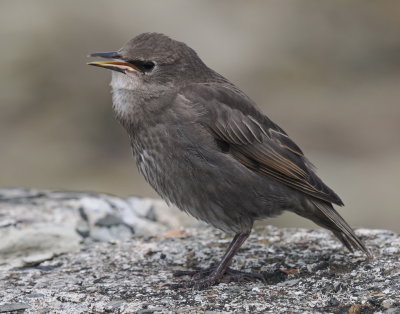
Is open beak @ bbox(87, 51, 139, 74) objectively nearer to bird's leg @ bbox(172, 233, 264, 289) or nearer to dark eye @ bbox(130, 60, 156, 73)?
dark eye @ bbox(130, 60, 156, 73)

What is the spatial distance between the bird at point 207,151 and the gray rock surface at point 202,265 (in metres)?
0.21

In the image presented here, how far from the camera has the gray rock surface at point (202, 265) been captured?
520 centimetres

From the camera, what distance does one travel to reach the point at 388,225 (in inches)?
462

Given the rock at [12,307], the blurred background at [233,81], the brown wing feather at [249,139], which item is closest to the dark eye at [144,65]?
the brown wing feather at [249,139]

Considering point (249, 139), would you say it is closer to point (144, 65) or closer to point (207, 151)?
point (207, 151)

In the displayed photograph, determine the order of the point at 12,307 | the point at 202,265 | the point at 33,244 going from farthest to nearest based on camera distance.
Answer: the point at 33,244 < the point at 202,265 < the point at 12,307

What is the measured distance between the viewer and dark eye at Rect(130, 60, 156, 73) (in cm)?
610

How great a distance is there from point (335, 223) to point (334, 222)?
1 cm

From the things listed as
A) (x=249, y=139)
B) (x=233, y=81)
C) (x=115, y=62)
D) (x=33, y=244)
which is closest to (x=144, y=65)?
(x=115, y=62)

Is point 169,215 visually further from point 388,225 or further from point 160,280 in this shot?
point 388,225

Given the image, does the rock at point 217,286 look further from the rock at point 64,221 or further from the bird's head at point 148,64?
the bird's head at point 148,64

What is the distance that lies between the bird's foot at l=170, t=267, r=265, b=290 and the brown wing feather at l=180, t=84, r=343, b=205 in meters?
0.71

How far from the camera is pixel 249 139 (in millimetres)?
6094

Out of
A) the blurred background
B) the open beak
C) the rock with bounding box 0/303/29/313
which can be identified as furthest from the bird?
the blurred background
